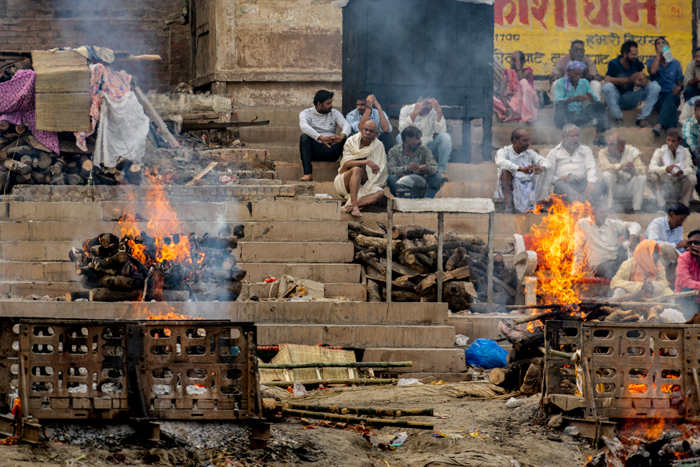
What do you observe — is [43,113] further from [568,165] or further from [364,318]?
[568,165]

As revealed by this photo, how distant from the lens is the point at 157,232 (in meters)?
11.0

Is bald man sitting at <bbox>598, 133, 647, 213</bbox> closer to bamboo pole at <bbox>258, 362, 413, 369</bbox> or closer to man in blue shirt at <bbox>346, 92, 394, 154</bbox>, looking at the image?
man in blue shirt at <bbox>346, 92, 394, 154</bbox>

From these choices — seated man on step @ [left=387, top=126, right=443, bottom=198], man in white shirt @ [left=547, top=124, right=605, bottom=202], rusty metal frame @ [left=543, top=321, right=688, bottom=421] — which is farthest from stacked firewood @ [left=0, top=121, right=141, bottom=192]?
rusty metal frame @ [left=543, top=321, right=688, bottom=421]

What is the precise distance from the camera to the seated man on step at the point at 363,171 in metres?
12.1

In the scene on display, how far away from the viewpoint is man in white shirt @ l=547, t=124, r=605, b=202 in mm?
12773

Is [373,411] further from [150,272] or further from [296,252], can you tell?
[296,252]

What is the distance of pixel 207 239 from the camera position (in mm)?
10406

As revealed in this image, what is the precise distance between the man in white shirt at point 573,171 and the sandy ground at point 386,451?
17.7 feet

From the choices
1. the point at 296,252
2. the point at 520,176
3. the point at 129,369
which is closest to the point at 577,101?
the point at 520,176

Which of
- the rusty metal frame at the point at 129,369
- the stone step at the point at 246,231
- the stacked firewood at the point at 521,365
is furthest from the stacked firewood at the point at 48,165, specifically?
the rusty metal frame at the point at 129,369

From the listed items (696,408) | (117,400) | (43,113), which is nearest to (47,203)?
(43,113)

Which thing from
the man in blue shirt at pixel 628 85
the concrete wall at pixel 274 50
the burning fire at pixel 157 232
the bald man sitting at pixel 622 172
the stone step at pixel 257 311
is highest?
the concrete wall at pixel 274 50

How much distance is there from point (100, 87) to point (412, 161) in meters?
5.20

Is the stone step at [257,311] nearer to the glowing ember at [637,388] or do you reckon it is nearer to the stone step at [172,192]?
the stone step at [172,192]
